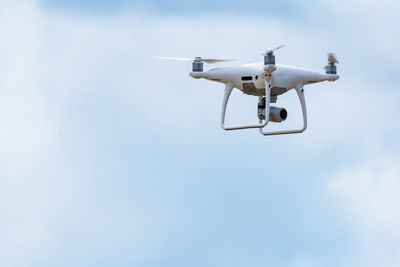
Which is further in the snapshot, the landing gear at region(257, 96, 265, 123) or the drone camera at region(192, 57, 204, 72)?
the drone camera at region(192, 57, 204, 72)

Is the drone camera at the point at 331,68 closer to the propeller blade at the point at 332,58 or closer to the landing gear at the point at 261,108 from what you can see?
the propeller blade at the point at 332,58

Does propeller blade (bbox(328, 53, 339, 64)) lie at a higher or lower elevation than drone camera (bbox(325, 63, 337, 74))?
higher

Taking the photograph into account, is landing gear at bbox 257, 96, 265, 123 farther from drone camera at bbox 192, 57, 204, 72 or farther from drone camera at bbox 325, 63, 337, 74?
drone camera at bbox 325, 63, 337, 74

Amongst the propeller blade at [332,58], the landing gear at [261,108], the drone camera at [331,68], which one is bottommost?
the landing gear at [261,108]

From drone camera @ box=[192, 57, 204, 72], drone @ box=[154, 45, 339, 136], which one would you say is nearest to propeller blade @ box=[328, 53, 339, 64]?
drone @ box=[154, 45, 339, 136]

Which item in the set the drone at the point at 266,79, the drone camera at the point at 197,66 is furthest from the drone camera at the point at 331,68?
the drone camera at the point at 197,66

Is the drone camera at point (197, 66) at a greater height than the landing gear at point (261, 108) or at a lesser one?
greater

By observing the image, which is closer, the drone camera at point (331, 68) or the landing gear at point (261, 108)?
the landing gear at point (261, 108)

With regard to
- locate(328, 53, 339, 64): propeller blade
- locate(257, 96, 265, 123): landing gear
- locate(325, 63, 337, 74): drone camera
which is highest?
locate(328, 53, 339, 64): propeller blade
